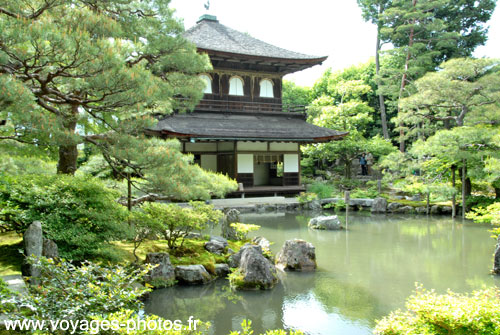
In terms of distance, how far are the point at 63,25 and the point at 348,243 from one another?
8115 mm

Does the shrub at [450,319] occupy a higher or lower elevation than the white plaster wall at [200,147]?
lower

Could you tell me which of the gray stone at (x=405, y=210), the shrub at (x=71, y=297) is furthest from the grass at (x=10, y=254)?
the gray stone at (x=405, y=210)

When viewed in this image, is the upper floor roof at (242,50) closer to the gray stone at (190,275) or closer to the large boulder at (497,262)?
the gray stone at (190,275)

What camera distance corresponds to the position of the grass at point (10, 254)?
5017mm

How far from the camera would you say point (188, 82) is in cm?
832

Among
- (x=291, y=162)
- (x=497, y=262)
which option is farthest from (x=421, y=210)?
(x=497, y=262)

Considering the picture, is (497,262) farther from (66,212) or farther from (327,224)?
(66,212)

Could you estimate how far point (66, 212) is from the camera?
5562 mm

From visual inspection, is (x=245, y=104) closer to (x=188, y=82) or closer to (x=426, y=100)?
(x=426, y=100)

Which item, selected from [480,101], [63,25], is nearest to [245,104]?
[480,101]

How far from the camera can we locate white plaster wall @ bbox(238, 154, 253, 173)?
16.7 metres

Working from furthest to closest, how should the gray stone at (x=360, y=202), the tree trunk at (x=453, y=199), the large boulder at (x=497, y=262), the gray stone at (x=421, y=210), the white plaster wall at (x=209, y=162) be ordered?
the white plaster wall at (x=209, y=162), the gray stone at (x=360, y=202), the gray stone at (x=421, y=210), the tree trunk at (x=453, y=199), the large boulder at (x=497, y=262)

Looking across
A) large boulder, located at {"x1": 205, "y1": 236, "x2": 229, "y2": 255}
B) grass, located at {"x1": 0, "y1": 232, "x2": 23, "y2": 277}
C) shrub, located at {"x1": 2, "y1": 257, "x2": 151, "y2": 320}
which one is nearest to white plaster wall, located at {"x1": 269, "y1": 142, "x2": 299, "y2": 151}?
large boulder, located at {"x1": 205, "y1": 236, "x2": 229, "y2": 255}

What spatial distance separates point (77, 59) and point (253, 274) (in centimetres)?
425
